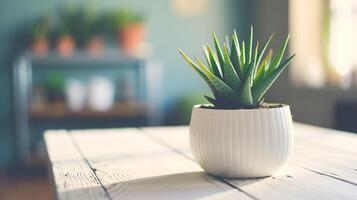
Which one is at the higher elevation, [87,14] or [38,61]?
[87,14]

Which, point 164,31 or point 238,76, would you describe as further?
point 164,31

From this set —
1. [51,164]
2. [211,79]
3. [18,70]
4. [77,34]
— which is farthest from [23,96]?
[211,79]

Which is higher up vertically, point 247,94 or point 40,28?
point 40,28

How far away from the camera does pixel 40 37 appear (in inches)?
149

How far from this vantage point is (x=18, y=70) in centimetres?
374

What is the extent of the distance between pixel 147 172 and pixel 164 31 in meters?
3.28

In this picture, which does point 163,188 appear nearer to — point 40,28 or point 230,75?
point 230,75

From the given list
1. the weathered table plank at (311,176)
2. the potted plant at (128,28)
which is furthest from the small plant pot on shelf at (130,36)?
the weathered table plank at (311,176)

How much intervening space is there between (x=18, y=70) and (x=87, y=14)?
26.6 inches

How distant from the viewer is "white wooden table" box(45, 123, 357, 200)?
0.86m

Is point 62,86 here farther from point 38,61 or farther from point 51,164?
point 51,164

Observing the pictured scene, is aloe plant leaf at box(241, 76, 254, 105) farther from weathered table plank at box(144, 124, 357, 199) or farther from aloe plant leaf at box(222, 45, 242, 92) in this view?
weathered table plank at box(144, 124, 357, 199)

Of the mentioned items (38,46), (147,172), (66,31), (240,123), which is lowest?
(147,172)

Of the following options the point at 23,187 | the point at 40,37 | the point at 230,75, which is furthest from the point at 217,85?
the point at 40,37
